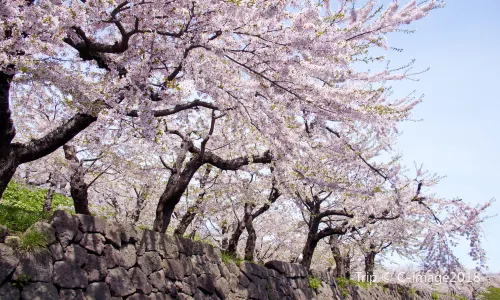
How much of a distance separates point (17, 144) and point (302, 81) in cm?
504

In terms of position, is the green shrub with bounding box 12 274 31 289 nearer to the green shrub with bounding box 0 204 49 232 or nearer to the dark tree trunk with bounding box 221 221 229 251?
the green shrub with bounding box 0 204 49 232

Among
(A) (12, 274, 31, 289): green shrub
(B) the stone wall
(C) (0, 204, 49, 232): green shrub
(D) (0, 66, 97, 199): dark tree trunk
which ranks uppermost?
(D) (0, 66, 97, 199): dark tree trunk

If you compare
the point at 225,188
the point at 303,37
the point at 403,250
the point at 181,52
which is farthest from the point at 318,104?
the point at 403,250

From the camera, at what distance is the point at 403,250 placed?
22328mm

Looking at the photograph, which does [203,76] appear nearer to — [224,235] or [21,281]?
[21,281]

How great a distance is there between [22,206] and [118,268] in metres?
14.9

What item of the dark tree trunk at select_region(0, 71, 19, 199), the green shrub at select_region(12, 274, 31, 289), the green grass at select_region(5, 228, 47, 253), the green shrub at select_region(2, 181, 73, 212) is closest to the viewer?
the green shrub at select_region(12, 274, 31, 289)

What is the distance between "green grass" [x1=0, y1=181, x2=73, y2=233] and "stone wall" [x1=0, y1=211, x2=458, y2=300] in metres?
0.73

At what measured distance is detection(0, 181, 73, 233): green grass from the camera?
624 cm

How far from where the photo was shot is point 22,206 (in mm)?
18609

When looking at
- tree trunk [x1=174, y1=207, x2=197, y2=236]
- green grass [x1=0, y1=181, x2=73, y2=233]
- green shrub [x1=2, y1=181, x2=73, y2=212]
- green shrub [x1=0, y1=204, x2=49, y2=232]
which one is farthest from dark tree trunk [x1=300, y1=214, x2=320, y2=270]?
green shrub [x1=2, y1=181, x2=73, y2=212]

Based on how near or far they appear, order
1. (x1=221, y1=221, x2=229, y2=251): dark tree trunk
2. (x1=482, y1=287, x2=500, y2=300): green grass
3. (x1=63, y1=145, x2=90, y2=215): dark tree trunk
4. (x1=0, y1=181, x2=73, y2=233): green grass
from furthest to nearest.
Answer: (x1=482, y1=287, x2=500, y2=300): green grass, (x1=221, y1=221, x2=229, y2=251): dark tree trunk, (x1=63, y1=145, x2=90, y2=215): dark tree trunk, (x1=0, y1=181, x2=73, y2=233): green grass

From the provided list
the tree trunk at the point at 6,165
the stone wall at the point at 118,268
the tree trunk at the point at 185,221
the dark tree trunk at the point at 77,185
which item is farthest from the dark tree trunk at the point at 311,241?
the tree trunk at the point at 6,165

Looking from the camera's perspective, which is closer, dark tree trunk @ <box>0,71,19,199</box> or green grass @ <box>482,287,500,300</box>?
dark tree trunk @ <box>0,71,19,199</box>
